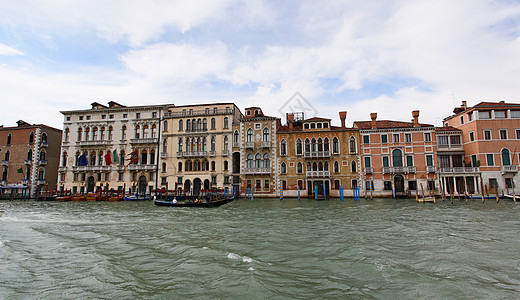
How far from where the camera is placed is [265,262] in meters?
6.48

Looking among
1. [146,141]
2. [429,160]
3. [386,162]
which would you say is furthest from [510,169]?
[146,141]

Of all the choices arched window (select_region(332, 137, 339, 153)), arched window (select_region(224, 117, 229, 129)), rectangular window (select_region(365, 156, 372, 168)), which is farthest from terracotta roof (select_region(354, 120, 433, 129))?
arched window (select_region(224, 117, 229, 129))

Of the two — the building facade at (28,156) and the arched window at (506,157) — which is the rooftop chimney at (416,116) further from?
the building facade at (28,156)

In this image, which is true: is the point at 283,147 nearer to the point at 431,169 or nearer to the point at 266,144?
the point at 266,144

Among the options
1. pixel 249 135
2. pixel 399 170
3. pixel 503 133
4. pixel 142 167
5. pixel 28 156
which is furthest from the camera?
pixel 28 156

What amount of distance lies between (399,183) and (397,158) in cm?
231

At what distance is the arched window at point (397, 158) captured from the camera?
89.7ft

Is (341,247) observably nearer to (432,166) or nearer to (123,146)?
(432,166)

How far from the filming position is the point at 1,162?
3450cm

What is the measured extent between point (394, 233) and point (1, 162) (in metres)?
42.6

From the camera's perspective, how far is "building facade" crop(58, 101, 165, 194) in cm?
3200

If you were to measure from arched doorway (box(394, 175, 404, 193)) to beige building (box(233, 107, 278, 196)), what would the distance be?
36.5ft

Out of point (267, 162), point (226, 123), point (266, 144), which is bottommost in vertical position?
point (267, 162)

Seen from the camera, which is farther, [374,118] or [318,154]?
[318,154]
